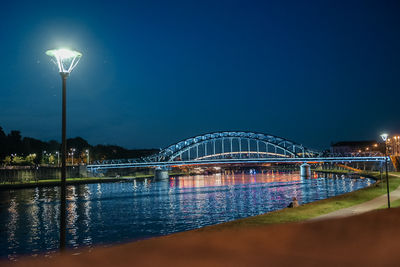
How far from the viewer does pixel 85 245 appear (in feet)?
64.9

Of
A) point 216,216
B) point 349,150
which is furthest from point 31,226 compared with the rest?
point 349,150

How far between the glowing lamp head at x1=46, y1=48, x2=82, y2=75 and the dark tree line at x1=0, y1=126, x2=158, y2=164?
255 ft

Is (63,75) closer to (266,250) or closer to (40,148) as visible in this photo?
(266,250)

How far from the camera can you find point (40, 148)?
107 metres

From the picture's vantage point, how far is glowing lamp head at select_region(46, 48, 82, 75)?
367 inches

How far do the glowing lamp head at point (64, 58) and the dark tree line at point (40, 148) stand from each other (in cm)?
7783

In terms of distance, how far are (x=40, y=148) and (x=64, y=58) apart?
10496 cm

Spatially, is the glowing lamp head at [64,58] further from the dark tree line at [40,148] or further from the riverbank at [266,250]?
the dark tree line at [40,148]

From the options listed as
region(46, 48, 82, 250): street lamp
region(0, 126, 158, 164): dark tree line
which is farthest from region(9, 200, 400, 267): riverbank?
region(0, 126, 158, 164): dark tree line

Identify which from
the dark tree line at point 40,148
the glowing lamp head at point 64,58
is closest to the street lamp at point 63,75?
the glowing lamp head at point 64,58

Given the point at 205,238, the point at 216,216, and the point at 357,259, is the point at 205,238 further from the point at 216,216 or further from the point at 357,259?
the point at 216,216

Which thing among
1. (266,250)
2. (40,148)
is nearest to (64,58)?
(266,250)

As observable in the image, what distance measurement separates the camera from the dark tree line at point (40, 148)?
273 feet

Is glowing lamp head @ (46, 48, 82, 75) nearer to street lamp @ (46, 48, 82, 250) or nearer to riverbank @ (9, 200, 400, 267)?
street lamp @ (46, 48, 82, 250)
